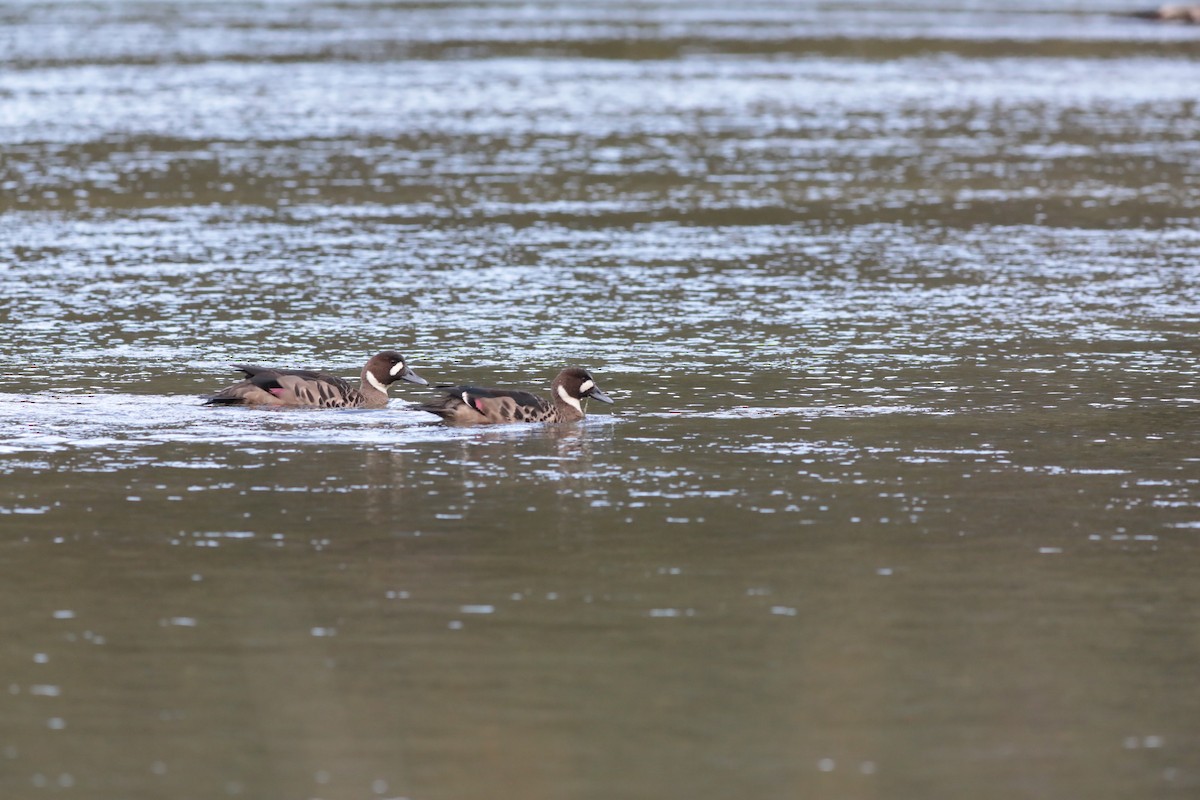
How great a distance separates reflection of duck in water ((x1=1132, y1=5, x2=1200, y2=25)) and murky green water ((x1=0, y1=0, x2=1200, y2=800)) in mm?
51017

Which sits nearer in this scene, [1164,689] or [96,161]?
[1164,689]

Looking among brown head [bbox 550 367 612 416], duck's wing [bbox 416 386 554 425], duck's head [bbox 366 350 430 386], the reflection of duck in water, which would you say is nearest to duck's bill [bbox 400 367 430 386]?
duck's head [bbox 366 350 430 386]

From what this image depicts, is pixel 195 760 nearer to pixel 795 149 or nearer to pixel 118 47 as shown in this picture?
pixel 795 149

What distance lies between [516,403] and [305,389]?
1.57 m

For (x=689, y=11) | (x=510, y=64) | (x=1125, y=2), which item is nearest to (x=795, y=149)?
(x=510, y=64)

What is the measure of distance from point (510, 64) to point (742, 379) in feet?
139

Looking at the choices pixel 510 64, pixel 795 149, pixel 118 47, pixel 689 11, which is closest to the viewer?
pixel 795 149

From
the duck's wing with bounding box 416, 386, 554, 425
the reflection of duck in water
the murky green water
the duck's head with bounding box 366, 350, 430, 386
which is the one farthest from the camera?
the reflection of duck in water

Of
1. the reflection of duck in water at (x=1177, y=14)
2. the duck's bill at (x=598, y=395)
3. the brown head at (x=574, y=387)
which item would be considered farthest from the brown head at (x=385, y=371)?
the reflection of duck in water at (x=1177, y=14)

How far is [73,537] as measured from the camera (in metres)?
12.7

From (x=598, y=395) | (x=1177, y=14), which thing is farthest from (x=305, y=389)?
(x=1177, y=14)

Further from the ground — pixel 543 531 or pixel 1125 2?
pixel 543 531

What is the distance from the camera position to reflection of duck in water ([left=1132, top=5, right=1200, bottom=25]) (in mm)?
85250

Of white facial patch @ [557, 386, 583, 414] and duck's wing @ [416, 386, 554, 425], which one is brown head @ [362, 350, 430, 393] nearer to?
duck's wing @ [416, 386, 554, 425]
